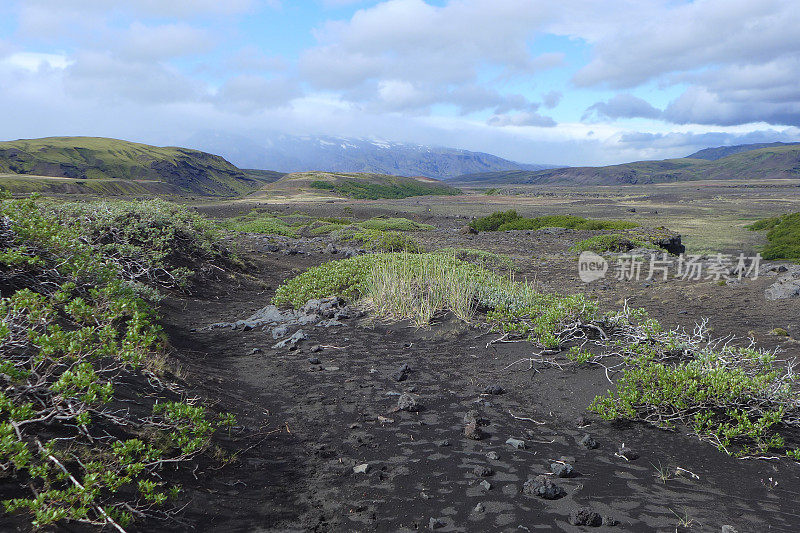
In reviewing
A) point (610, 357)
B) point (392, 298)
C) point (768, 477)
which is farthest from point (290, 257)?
point (768, 477)

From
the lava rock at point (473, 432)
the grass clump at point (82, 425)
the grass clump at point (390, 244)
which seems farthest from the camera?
the grass clump at point (390, 244)

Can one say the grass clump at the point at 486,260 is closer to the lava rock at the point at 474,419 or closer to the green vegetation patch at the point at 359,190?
the lava rock at the point at 474,419

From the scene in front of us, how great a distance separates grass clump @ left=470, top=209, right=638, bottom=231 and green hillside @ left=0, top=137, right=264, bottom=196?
8816 centimetres

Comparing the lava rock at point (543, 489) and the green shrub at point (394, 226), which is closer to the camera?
the lava rock at point (543, 489)

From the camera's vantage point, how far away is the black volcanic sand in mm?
2947

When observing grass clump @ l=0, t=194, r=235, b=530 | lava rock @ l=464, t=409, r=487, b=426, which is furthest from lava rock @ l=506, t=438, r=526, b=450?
grass clump @ l=0, t=194, r=235, b=530

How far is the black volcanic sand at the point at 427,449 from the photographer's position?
2.95 m

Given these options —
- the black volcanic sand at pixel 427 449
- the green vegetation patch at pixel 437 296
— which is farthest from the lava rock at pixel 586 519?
the green vegetation patch at pixel 437 296

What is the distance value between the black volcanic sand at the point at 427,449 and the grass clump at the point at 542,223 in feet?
60.8

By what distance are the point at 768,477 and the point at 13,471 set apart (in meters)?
4.87

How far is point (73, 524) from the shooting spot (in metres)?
2.40

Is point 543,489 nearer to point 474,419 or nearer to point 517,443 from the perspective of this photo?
point 517,443

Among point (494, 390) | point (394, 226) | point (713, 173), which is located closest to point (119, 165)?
point (394, 226)

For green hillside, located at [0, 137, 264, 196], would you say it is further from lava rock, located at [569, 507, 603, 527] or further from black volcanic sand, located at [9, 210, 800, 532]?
lava rock, located at [569, 507, 603, 527]
